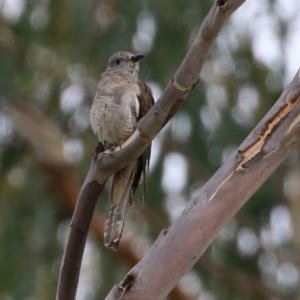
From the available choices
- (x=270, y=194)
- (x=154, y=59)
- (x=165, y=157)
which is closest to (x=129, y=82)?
(x=154, y=59)

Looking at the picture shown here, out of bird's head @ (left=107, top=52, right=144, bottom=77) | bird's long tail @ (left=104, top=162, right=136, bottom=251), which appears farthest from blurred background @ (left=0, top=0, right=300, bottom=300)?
bird's long tail @ (left=104, top=162, right=136, bottom=251)

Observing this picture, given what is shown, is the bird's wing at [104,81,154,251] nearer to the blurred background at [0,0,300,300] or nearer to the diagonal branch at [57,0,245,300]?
the diagonal branch at [57,0,245,300]

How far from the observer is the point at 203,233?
272 cm

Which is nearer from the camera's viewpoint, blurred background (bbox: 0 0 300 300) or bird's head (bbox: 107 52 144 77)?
bird's head (bbox: 107 52 144 77)

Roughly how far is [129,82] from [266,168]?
5.87 feet

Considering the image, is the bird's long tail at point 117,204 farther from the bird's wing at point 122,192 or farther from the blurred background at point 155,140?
the blurred background at point 155,140

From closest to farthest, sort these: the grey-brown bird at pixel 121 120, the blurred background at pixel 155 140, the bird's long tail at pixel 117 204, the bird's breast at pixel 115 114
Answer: the bird's long tail at pixel 117 204, the grey-brown bird at pixel 121 120, the bird's breast at pixel 115 114, the blurred background at pixel 155 140

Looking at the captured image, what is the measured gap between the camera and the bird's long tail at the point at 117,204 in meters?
3.51

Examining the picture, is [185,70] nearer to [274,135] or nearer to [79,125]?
[274,135]

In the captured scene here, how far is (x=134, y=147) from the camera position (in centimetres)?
266

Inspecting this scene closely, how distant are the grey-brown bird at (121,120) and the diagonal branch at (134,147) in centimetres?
84

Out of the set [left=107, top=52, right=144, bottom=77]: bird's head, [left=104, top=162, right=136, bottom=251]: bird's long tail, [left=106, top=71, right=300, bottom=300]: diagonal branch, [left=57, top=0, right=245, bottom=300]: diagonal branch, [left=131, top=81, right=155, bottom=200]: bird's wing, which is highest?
[left=107, top=52, right=144, bottom=77]: bird's head

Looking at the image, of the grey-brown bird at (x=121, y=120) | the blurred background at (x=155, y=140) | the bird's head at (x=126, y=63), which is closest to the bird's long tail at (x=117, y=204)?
the grey-brown bird at (x=121, y=120)

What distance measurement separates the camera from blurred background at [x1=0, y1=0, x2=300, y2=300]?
5.98 m
